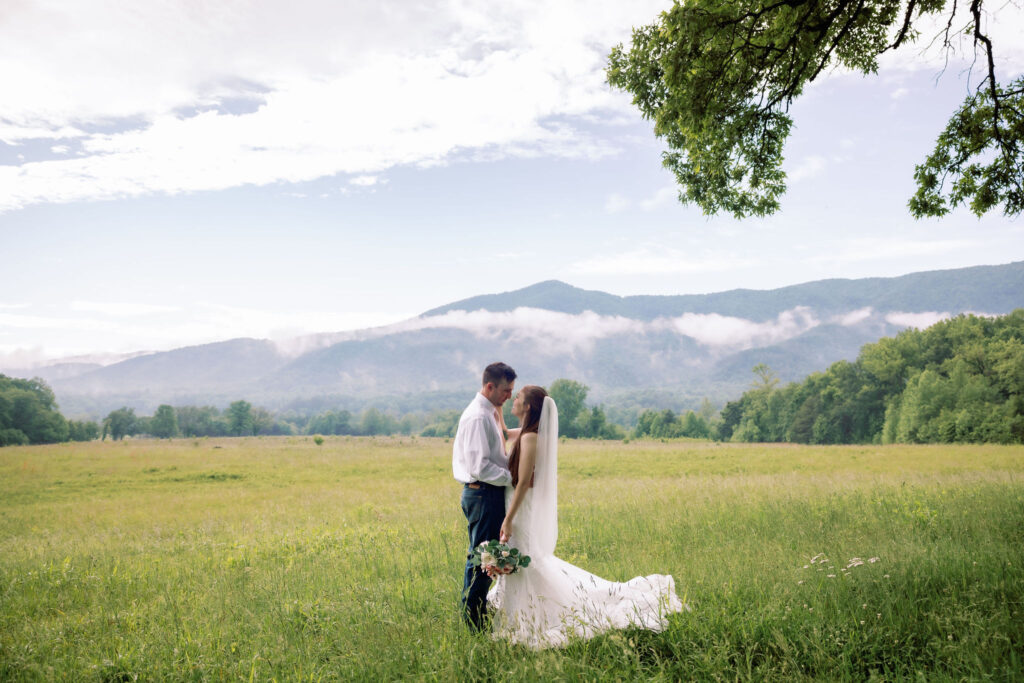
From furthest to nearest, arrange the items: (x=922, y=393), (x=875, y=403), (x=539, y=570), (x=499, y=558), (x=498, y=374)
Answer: (x=875, y=403) < (x=922, y=393) < (x=498, y=374) < (x=539, y=570) < (x=499, y=558)

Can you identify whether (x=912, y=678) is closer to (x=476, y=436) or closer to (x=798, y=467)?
(x=476, y=436)

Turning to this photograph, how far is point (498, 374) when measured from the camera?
614 cm

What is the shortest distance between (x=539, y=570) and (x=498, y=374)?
2.08 m

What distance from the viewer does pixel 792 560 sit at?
790 cm

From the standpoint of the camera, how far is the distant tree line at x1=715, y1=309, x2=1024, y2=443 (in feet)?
189

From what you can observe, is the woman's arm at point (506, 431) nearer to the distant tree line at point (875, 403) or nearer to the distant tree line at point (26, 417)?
the distant tree line at point (875, 403)

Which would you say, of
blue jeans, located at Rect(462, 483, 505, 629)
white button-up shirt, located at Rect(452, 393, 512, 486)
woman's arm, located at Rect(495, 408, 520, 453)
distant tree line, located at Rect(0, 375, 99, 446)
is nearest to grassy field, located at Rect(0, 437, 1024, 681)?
blue jeans, located at Rect(462, 483, 505, 629)

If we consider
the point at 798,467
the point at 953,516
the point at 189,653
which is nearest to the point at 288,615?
the point at 189,653

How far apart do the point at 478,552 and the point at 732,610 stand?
262 cm

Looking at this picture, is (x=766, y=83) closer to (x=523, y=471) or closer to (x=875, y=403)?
(x=523, y=471)

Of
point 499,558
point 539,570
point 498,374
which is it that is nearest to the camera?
point 499,558

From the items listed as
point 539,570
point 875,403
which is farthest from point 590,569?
point 875,403

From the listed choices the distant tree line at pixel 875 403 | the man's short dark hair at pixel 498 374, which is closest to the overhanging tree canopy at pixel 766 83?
the man's short dark hair at pixel 498 374

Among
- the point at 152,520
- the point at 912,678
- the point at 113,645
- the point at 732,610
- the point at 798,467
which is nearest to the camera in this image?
the point at 912,678
